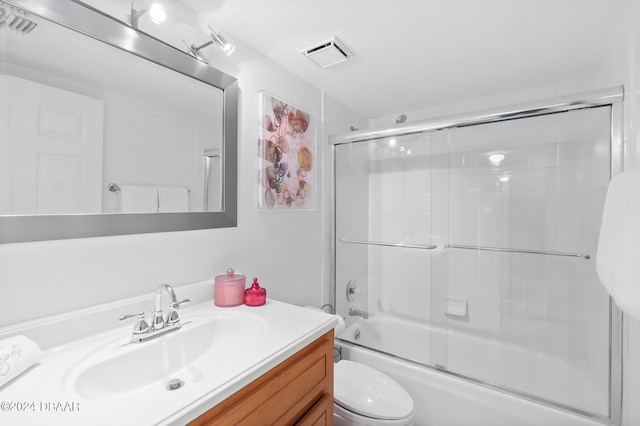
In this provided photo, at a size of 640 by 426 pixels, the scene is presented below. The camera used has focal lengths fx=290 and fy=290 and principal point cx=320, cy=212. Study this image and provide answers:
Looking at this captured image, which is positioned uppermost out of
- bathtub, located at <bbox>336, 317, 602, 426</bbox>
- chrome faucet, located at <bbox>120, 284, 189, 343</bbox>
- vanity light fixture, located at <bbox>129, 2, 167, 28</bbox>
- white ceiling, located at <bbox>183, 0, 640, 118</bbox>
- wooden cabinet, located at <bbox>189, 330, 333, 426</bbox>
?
white ceiling, located at <bbox>183, 0, 640, 118</bbox>

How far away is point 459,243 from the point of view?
209 centimetres

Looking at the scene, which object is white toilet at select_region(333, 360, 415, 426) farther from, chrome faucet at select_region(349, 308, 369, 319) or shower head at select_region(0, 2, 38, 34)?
shower head at select_region(0, 2, 38, 34)

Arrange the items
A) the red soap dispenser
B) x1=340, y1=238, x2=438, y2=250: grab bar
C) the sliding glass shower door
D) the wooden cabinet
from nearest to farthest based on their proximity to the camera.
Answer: the wooden cabinet, the red soap dispenser, the sliding glass shower door, x1=340, y1=238, x2=438, y2=250: grab bar

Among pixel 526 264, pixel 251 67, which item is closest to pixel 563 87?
pixel 526 264

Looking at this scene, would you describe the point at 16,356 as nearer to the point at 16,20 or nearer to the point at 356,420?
the point at 16,20

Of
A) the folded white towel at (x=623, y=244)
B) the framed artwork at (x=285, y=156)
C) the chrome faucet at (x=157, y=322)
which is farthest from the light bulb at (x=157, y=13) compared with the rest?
the folded white towel at (x=623, y=244)

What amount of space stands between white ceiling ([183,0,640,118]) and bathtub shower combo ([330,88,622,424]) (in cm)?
33

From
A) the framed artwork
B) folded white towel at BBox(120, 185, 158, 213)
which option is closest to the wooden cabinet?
folded white towel at BBox(120, 185, 158, 213)

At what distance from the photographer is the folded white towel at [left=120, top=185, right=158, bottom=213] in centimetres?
106

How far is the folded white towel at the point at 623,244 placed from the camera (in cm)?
79

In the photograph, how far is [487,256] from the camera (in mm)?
2053

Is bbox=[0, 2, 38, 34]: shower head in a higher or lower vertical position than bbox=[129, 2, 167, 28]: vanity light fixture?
lower

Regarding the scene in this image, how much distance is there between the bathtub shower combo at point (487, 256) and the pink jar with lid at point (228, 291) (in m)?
1.08

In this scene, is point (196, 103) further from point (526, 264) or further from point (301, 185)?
point (526, 264)
